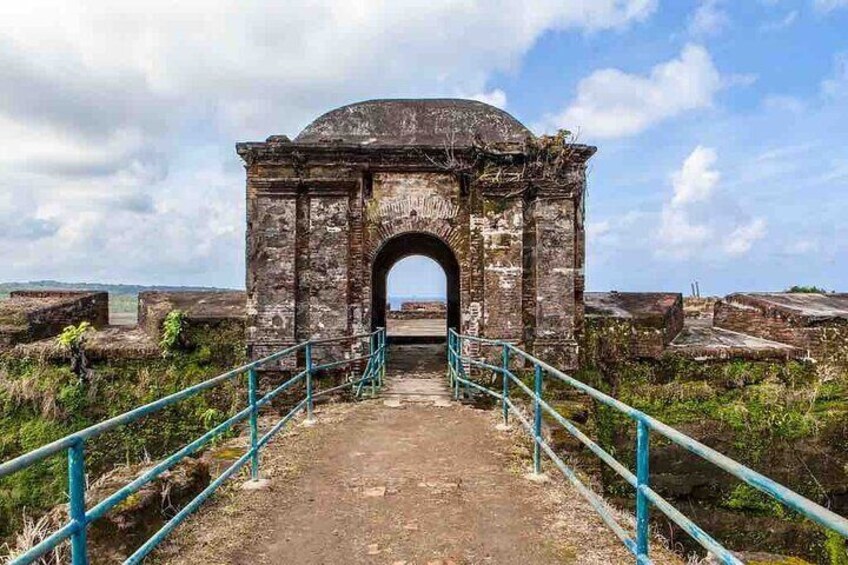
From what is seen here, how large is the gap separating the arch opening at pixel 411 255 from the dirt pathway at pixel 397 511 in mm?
8047

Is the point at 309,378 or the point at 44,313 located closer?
the point at 309,378

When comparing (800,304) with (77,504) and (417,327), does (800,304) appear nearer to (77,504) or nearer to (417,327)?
(417,327)

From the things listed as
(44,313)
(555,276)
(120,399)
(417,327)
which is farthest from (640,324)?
(44,313)

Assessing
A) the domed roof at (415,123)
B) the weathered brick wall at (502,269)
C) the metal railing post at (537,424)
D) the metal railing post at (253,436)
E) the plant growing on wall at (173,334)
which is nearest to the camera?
the metal railing post at (253,436)

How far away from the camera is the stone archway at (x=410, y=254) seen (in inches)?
615

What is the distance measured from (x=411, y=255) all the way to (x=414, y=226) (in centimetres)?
472

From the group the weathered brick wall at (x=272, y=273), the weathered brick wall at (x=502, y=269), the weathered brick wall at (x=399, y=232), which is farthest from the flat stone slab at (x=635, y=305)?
the weathered brick wall at (x=272, y=273)

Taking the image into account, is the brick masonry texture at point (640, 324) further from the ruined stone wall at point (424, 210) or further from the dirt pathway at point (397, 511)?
the dirt pathway at point (397, 511)

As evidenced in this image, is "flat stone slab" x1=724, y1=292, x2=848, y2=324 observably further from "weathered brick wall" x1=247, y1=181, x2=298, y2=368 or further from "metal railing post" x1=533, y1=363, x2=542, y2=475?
"weathered brick wall" x1=247, y1=181, x2=298, y2=368

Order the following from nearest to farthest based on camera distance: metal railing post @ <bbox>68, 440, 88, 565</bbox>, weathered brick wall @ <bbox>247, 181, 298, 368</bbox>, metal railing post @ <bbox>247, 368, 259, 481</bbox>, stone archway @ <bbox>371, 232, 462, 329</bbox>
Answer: metal railing post @ <bbox>68, 440, 88, 565</bbox>, metal railing post @ <bbox>247, 368, 259, 481</bbox>, weathered brick wall @ <bbox>247, 181, 298, 368</bbox>, stone archway @ <bbox>371, 232, 462, 329</bbox>

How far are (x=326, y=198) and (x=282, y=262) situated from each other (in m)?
1.38

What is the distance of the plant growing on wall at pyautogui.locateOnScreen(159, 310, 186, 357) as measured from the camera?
1270 cm

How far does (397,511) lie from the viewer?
5262 millimetres

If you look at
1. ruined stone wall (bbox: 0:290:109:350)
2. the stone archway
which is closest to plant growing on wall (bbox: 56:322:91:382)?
ruined stone wall (bbox: 0:290:109:350)
